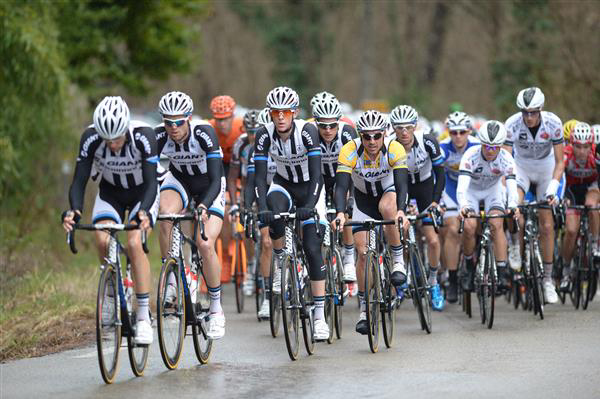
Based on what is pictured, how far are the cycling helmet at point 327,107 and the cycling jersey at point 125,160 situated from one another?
114 inches

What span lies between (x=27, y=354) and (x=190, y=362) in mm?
1676

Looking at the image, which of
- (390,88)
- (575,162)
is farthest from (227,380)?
(390,88)

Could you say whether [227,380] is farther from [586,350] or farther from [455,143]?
[455,143]

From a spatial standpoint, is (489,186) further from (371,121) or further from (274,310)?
(274,310)

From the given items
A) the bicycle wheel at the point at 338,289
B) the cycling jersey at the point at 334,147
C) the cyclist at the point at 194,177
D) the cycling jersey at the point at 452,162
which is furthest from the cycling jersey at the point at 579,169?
the cyclist at the point at 194,177

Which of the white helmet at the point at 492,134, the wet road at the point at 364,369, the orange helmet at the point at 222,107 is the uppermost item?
the orange helmet at the point at 222,107

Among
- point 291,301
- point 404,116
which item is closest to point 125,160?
point 291,301

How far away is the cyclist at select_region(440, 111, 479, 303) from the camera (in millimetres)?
14484

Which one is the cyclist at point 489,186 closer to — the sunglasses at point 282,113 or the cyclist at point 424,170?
the cyclist at point 424,170

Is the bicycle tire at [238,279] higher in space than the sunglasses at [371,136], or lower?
lower

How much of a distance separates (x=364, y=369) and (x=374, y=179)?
2420mm

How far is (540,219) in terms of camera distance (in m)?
14.4

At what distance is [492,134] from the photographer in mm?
13562

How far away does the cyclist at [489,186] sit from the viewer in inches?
521
